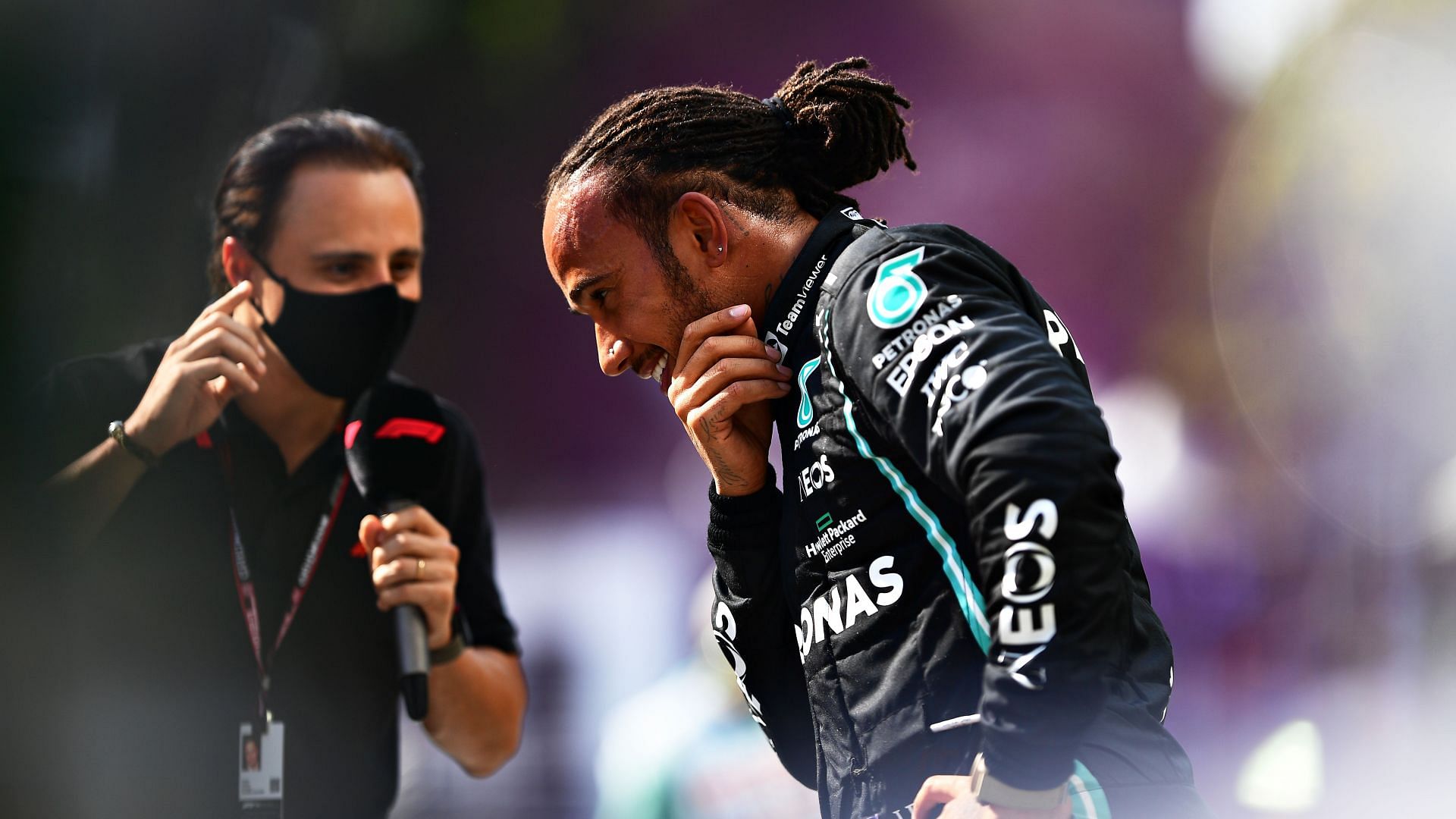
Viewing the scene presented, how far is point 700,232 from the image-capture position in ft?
5.28

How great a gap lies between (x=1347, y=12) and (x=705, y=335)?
2944mm

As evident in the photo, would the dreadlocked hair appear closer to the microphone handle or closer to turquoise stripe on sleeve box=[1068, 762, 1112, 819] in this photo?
turquoise stripe on sleeve box=[1068, 762, 1112, 819]

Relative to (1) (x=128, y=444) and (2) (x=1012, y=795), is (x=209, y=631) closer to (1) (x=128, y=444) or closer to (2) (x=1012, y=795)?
(1) (x=128, y=444)

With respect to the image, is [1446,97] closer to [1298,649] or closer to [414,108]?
[1298,649]

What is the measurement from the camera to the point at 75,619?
2656mm

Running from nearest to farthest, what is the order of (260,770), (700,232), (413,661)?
1. (700,232)
2. (413,661)
3. (260,770)

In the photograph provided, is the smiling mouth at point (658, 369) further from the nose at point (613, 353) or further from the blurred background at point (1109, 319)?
the blurred background at point (1109, 319)

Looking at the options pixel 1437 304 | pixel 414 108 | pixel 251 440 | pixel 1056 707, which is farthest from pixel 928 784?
pixel 1437 304

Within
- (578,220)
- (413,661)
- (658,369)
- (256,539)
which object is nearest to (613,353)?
(658,369)

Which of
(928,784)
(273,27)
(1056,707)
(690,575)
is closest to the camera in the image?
(1056,707)

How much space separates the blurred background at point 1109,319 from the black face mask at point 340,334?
5.2 inches

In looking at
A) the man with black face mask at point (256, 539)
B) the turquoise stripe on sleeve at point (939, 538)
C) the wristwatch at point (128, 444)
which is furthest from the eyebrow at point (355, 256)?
the turquoise stripe on sleeve at point (939, 538)

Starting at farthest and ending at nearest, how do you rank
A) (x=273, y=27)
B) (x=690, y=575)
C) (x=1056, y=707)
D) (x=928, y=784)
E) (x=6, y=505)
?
(x=690, y=575) < (x=273, y=27) < (x=6, y=505) < (x=928, y=784) < (x=1056, y=707)

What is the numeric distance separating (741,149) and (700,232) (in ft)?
0.47
